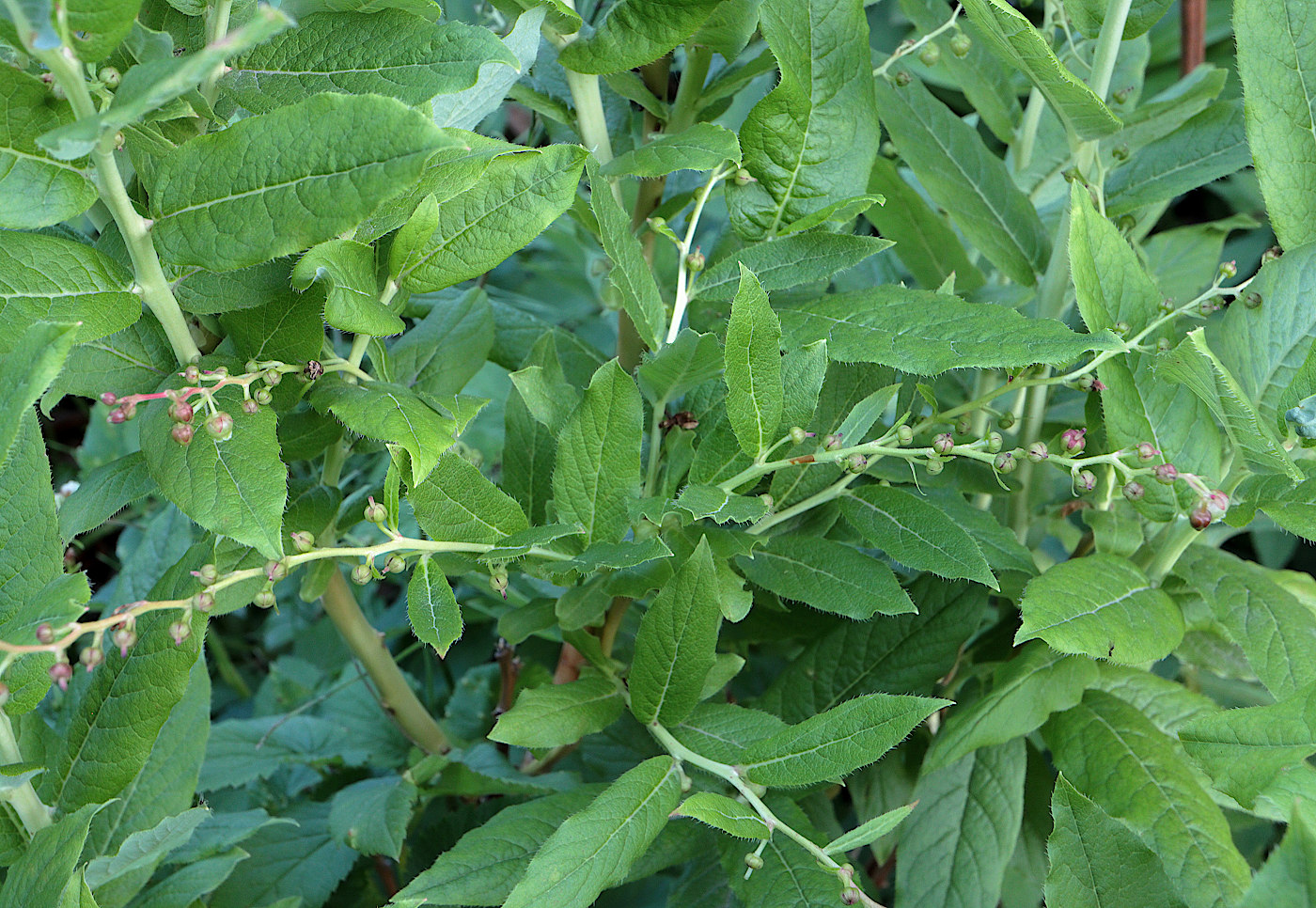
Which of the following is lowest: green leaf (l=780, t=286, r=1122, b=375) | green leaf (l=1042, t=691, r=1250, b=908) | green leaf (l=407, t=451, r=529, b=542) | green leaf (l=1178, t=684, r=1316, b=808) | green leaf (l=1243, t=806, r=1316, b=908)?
green leaf (l=1042, t=691, r=1250, b=908)

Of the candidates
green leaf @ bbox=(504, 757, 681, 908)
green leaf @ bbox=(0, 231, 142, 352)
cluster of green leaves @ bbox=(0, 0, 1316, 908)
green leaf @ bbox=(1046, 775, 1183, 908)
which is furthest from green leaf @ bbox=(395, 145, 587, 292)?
green leaf @ bbox=(1046, 775, 1183, 908)

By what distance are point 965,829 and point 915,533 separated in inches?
7.9

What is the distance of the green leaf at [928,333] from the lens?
0.44m

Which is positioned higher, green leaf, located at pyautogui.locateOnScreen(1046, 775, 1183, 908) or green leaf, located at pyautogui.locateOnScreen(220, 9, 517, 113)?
green leaf, located at pyautogui.locateOnScreen(220, 9, 517, 113)

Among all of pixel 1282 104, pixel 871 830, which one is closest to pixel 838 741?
pixel 871 830

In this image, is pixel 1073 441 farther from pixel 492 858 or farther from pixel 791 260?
pixel 492 858

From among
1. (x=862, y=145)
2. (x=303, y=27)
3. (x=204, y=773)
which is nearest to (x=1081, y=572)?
(x=862, y=145)

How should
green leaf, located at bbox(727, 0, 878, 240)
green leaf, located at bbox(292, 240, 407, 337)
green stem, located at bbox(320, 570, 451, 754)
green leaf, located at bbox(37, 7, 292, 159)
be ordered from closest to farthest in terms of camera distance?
green leaf, located at bbox(37, 7, 292, 159) < green leaf, located at bbox(292, 240, 407, 337) < green leaf, located at bbox(727, 0, 878, 240) < green stem, located at bbox(320, 570, 451, 754)

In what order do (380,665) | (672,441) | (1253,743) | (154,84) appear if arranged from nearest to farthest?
1. (154,84)
2. (1253,743)
3. (672,441)
4. (380,665)

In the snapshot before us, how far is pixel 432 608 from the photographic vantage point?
18.2 inches

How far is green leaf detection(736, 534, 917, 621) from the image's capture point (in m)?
0.50

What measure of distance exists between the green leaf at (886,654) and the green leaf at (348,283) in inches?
12.4

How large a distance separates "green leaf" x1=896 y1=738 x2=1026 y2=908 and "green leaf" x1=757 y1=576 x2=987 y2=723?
5 cm

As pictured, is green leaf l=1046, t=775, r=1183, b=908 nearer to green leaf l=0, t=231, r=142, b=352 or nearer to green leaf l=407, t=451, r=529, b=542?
green leaf l=407, t=451, r=529, b=542
